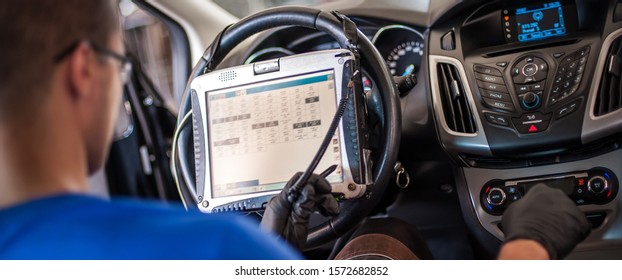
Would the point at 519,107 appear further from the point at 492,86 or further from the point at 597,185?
the point at 597,185

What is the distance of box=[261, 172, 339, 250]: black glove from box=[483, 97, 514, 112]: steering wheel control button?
14.3 inches

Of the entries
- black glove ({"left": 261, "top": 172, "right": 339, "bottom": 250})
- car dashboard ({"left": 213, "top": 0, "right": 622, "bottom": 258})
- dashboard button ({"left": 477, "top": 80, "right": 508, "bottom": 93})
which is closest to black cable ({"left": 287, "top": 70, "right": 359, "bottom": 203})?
black glove ({"left": 261, "top": 172, "right": 339, "bottom": 250})

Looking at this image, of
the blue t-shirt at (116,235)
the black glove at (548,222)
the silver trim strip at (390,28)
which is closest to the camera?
the blue t-shirt at (116,235)

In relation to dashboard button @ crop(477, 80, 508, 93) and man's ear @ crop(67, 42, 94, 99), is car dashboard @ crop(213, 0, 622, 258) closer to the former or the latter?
dashboard button @ crop(477, 80, 508, 93)

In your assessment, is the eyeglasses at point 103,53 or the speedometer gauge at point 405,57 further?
the speedometer gauge at point 405,57

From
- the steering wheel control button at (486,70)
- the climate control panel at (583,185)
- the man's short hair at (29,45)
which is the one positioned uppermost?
the man's short hair at (29,45)

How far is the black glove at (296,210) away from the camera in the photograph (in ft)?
3.41

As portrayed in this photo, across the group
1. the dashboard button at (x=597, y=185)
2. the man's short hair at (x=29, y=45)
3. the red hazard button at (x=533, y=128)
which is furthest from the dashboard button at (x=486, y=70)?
the man's short hair at (x=29, y=45)

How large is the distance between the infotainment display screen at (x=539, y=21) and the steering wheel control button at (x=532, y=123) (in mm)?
156

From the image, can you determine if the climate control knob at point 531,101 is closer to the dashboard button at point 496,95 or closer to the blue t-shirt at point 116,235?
the dashboard button at point 496,95

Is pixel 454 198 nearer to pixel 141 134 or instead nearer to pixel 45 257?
pixel 141 134

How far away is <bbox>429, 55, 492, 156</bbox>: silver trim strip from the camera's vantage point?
4.04 feet

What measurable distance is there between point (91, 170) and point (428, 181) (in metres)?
0.79

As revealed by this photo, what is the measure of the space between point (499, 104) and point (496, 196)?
16 cm
